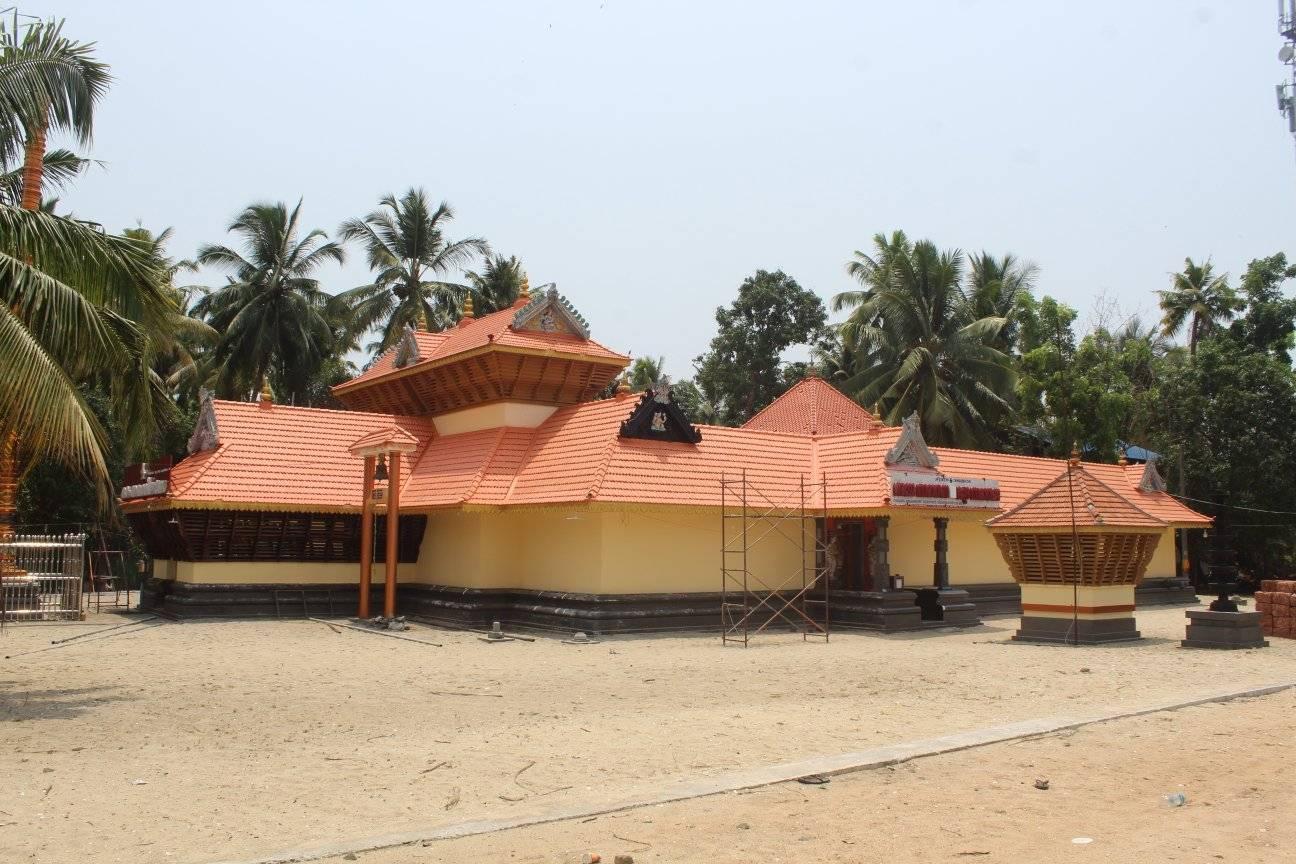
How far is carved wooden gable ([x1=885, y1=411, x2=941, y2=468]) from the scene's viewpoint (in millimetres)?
18703

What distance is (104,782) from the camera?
700 cm

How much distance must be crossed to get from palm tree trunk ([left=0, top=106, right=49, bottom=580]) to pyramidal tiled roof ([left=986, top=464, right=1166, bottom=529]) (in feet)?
44.8

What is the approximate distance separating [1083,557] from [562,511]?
778 centimetres

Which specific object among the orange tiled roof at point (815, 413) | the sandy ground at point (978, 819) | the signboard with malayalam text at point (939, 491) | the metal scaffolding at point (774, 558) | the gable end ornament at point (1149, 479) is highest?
the orange tiled roof at point (815, 413)

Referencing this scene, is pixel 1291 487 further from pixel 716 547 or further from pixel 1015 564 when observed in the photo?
pixel 716 547

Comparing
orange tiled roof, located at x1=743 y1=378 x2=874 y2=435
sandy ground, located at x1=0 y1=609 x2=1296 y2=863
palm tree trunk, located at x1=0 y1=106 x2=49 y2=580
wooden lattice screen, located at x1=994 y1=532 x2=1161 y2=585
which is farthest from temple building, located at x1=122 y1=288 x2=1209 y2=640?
orange tiled roof, located at x1=743 y1=378 x2=874 y2=435

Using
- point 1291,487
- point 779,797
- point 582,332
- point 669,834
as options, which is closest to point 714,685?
point 779,797

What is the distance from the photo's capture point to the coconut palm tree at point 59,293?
1002cm

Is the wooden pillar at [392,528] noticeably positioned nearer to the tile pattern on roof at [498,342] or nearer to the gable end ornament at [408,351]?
the tile pattern on roof at [498,342]

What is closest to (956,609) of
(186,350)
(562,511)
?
(562,511)

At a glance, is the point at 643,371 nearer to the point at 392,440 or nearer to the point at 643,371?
the point at 643,371

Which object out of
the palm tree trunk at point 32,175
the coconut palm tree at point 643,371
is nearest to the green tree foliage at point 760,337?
the coconut palm tree at point 643,371

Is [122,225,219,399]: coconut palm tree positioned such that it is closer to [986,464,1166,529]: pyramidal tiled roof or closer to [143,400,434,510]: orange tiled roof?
[143,400,434,510]: orange tiled roof

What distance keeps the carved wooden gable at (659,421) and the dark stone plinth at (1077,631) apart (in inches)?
240
